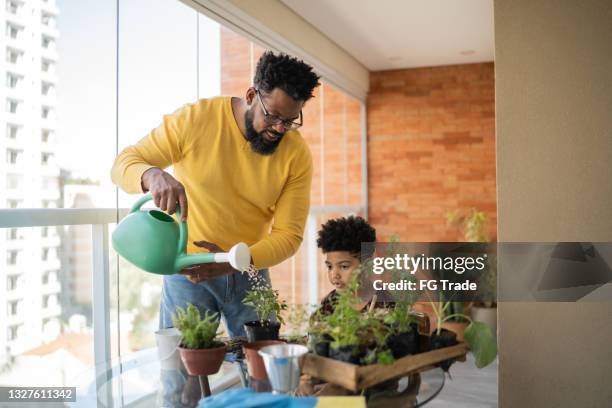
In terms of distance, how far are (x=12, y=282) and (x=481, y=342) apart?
4.47 feet

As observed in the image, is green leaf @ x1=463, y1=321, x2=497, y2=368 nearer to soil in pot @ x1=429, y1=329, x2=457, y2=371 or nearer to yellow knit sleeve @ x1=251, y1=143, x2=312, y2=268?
soil in pot @ x1=429, y1=329, x2=457, y2=371

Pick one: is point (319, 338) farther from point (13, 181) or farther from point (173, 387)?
point (13, 181)

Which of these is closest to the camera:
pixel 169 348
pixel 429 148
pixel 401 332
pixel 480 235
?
pixel 401 332

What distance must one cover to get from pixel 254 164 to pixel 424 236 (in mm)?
3595

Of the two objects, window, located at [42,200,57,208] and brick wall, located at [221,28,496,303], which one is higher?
brick wall, located at [221,28,496,303]

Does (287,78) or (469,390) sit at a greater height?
(287,78)

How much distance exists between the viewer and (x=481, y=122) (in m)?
5.09

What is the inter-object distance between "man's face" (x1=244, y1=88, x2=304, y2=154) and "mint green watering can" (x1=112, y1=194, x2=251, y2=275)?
517 mm

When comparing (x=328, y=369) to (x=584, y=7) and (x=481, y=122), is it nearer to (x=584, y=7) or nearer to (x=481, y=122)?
(x=584, y=7)

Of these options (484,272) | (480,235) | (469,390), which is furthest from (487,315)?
(469,390)

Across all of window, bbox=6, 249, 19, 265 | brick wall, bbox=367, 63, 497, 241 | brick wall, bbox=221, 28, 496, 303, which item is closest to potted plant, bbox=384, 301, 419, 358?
window, bbox=6, 249, 19, 265

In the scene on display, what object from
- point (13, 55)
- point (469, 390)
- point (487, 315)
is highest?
point (13, 55)

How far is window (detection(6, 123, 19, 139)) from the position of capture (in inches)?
68.5

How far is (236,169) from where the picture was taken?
6.11 ft
